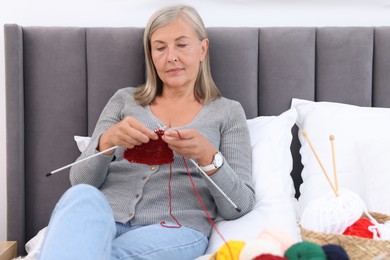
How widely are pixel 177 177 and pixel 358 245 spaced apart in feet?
2.09

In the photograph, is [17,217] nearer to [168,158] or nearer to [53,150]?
[53,150]

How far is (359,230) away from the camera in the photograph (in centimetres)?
88

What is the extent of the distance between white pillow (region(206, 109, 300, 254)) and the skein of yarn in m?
0.46

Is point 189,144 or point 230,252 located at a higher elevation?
point 189,144

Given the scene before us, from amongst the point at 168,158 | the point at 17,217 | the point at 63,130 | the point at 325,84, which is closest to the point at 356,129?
the point at 325,84

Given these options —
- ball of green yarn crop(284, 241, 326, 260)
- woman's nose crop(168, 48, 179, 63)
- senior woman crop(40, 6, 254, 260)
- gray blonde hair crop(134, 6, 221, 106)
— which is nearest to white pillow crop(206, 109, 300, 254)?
senior woman crop(40, 6, 254, 260)

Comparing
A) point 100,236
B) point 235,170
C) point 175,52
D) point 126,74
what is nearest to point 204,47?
point 175,52

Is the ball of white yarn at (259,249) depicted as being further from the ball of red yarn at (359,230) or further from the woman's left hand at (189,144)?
the woman's left hand at (189,144)

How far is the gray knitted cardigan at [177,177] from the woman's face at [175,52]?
4.4 inches

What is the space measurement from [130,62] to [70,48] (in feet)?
0.64

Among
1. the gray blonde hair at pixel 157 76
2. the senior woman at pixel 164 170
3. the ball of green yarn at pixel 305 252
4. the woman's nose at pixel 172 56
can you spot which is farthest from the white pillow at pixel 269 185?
the ball of green yarn at pixel 305 252

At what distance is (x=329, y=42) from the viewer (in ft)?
5.45

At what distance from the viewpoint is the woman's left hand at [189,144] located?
1142 millimetres

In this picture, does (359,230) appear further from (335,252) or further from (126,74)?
(126,74)
